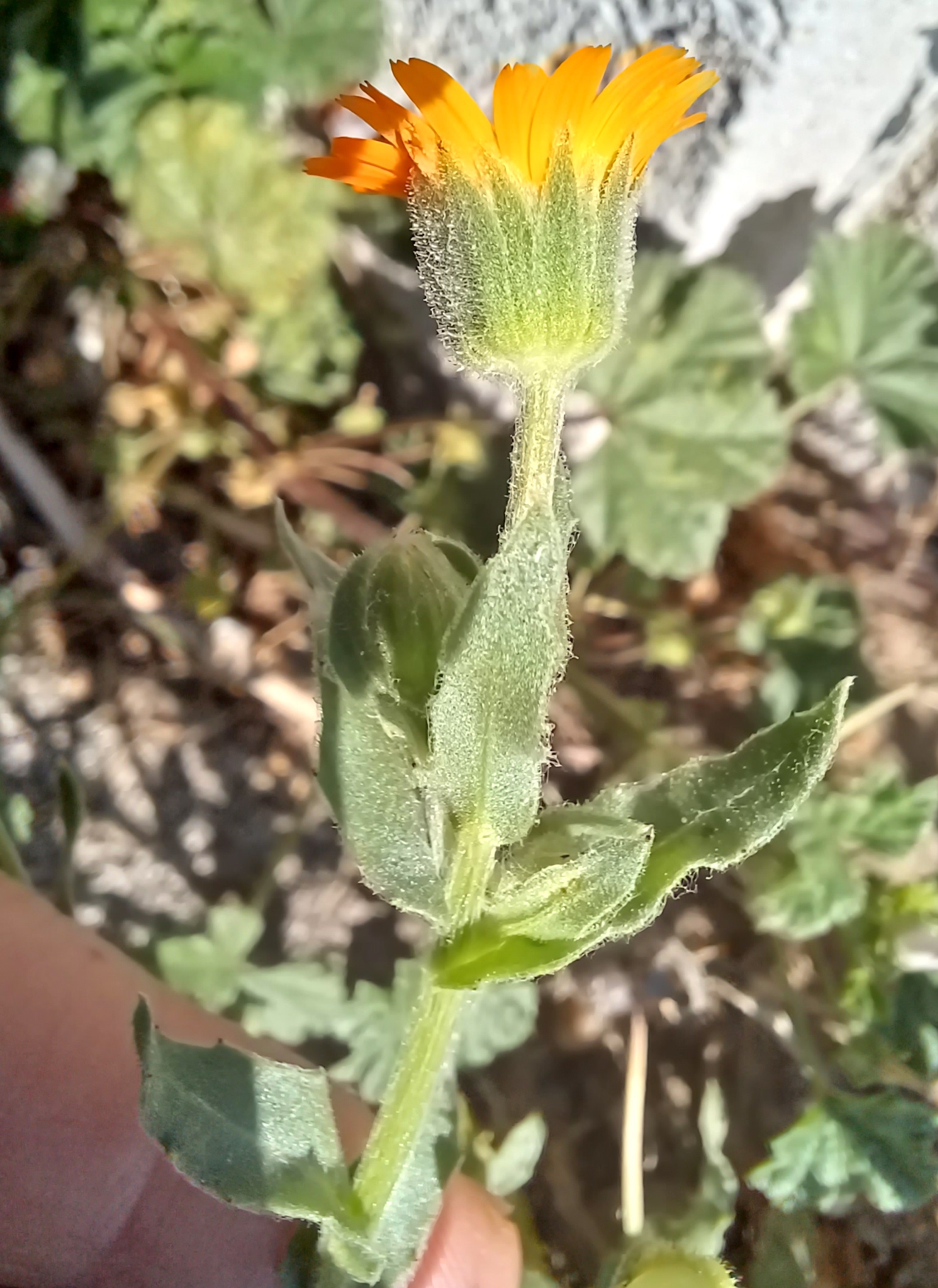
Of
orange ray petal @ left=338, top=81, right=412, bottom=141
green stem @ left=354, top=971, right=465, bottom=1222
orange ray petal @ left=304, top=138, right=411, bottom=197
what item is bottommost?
green stem @ left=354, top=971, right=465, bottom=1222

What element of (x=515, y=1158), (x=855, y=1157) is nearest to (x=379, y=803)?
(x=515, y=1158)

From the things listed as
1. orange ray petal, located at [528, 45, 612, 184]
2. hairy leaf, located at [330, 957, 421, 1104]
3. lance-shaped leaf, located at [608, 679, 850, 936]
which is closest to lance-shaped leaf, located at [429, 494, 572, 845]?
lance-shaped leaf, located at [608, 679, 850, 936]

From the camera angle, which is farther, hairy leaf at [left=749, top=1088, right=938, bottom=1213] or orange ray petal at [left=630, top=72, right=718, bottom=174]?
hairy leaf at [left=749, top=1088, right=938, bottom=1213]

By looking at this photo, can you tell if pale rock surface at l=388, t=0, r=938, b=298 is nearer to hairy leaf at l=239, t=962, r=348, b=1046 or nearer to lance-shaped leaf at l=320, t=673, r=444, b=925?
lance-shaped leaf at l=320, t=673, r=444, b=925

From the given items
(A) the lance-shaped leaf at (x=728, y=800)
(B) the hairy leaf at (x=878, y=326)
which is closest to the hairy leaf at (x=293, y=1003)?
(A) the lance-shaped leaf at (x=728, y=800)

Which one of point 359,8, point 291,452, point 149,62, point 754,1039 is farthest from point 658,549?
point 149,62

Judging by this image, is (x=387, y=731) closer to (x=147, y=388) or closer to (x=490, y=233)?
(x=490, y=233)

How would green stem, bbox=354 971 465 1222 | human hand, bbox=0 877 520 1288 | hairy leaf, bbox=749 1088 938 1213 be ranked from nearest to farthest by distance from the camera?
green stem, bbox=354 971 465 1222, human hand, bbox=0 877 520 1288, hairy leaf, bbox=749 1088 938 1213
